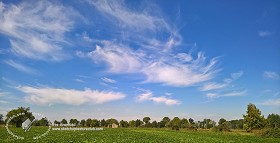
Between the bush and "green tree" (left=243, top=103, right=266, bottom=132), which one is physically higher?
"green tree" (left=243, top=103, right=266, bottom=132)

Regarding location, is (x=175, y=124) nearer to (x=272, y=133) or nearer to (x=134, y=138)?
(x=272, y=133)

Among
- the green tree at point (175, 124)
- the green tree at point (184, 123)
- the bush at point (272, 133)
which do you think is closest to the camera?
the bush at point (272, 133)

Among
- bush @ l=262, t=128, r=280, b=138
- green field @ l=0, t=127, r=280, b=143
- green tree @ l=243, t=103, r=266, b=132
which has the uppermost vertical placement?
green tree @ l=243, t=103, r=266, b=132

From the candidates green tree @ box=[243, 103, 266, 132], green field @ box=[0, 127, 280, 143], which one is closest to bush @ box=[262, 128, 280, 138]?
green field @ box=[0, 127, 280, 143]

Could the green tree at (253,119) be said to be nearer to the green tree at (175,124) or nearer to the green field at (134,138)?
the green field at (134,138)

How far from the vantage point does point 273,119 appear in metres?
156

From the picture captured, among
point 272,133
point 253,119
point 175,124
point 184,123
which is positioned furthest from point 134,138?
point 184,123

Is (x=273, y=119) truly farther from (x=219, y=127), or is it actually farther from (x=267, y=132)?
(x=267, y=132)

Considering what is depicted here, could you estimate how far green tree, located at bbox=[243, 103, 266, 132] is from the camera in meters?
74.2

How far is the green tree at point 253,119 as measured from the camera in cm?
7419

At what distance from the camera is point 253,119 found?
74.2 meters

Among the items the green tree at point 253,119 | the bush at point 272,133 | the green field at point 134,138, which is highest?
the green tree at point 253,119

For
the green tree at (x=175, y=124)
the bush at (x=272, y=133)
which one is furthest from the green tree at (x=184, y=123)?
the bush at (x=272, y=133)

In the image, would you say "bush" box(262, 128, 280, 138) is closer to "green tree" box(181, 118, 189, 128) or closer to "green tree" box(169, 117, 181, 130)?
"green tree" box(169, 117, 181, 130)
